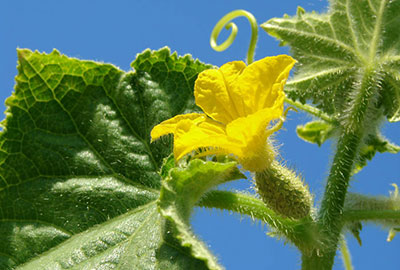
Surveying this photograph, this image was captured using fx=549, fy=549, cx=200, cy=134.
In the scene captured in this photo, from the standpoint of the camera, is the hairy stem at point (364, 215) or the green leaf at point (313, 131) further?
the green leaf at point (313, 131)

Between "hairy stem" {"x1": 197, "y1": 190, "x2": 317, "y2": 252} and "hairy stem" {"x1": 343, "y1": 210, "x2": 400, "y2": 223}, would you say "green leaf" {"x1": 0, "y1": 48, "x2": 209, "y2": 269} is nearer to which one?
"hairy stem" {"x1": 197, "y1": 190, "x2": 317, "y2": 252}

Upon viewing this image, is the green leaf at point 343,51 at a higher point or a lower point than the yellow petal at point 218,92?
higher

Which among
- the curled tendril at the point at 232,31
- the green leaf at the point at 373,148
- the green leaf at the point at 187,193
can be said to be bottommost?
the green leaf at the point at 187,193

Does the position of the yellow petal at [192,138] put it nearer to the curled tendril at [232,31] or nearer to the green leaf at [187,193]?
the green leaf at [187,193]

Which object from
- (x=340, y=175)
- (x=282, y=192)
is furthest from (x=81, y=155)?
(x=340, y=175)

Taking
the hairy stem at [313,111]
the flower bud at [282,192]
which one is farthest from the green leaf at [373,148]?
the flower bud at [282,192]

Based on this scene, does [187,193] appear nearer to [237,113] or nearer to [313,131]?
[237,113]

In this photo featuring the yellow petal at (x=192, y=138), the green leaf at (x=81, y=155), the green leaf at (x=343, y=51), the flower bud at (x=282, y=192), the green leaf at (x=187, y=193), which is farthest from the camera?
the green leaf at (x=343, y=51)
